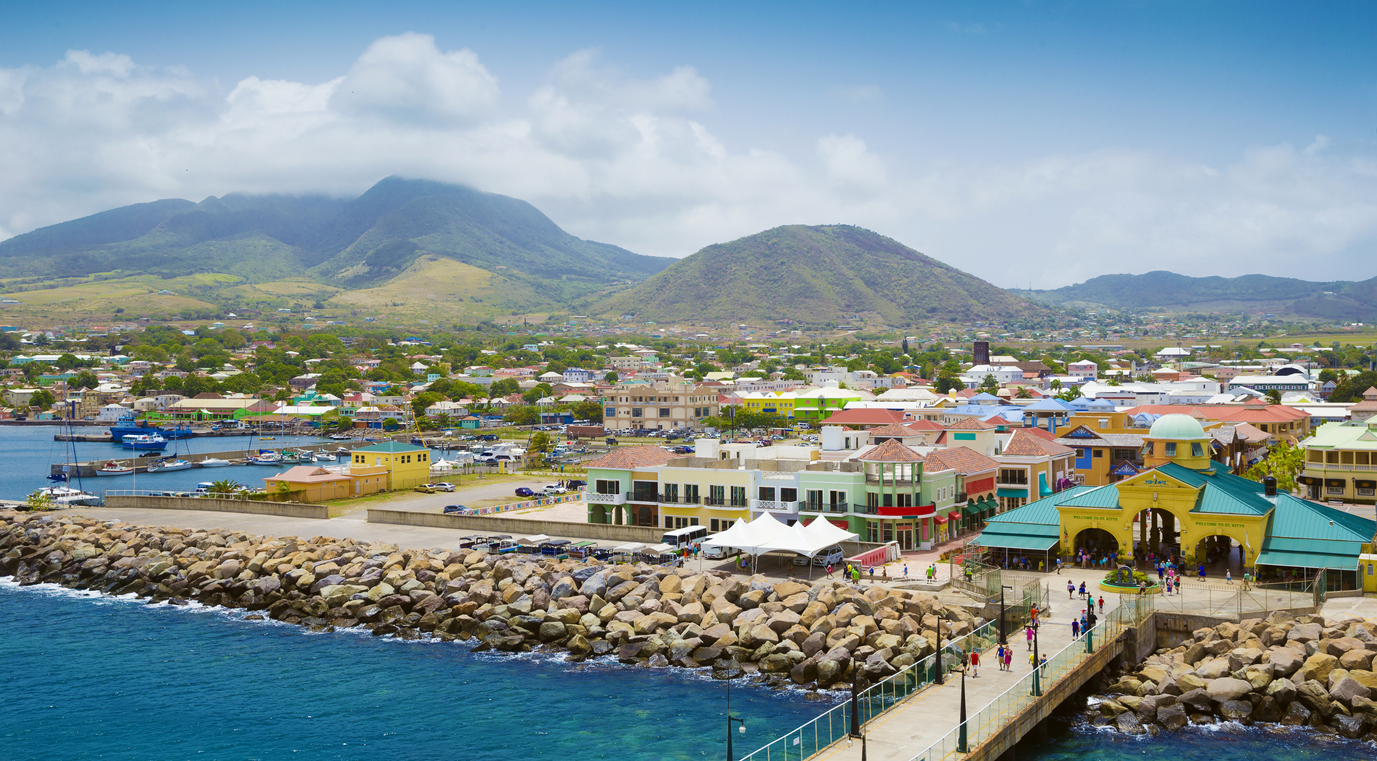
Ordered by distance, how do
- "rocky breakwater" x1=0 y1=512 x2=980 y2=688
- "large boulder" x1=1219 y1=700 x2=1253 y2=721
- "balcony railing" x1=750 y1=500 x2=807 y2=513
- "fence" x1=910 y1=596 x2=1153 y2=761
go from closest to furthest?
"fence" x1=910 y1=596 x2=1153 y2=761
"large boulder" x1=1219 y1=700 x2=1253 y2=721
"rocky breakwater" x1=0 y1=512 x2=980 y2=688
"balcony railing" x1=750 y1=500 x2=807 y2=513

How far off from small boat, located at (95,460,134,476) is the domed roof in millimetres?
104685

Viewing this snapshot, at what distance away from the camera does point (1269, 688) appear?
31.3 metres

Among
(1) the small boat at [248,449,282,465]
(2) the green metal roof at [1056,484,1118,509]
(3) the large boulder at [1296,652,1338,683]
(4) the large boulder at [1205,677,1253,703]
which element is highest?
(2) the green metal roof at [1056,484,1118,509]

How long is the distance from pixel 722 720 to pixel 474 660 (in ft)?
38.4


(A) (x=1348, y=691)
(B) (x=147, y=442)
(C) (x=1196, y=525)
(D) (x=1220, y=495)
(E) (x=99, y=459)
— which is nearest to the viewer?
(A) (x=1348, y=691)

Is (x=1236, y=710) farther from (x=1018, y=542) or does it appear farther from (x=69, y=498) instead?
(x=69, y=498)

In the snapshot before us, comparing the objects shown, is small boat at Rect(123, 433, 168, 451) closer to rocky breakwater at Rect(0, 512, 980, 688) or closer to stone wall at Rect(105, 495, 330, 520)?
stone wall at Rect(105, 495, 330, 520)

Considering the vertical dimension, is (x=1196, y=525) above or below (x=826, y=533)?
above

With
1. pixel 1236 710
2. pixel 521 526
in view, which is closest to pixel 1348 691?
pixel 1236 710

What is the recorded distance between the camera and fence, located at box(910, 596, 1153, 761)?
2491 cm

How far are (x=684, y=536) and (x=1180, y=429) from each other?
23.6 metres

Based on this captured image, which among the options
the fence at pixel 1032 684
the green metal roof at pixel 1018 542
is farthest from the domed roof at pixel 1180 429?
the fence at pixel 1032 684

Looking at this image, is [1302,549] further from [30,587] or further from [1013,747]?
[30,587]

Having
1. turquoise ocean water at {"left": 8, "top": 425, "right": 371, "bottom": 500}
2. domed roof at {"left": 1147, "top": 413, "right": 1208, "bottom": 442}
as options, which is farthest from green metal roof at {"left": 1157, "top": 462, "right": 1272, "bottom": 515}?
turquoise ocean water at {"left": 8, "top": 425, "right": 371, "bottom": 500}
